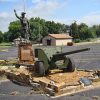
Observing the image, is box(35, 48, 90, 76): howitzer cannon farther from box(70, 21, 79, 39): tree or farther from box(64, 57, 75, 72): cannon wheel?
box(70, 21, 79, 39): tree

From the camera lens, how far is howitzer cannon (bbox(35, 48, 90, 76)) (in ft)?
54.3

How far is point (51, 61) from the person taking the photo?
16844mm

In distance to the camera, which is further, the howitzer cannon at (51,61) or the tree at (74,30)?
the tree at (74,30)

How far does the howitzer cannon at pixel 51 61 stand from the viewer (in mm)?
16559

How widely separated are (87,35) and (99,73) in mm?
96214

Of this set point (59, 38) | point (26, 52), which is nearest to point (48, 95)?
point (26, 52)

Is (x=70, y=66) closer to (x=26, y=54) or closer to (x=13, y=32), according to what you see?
(x=26, y=54)

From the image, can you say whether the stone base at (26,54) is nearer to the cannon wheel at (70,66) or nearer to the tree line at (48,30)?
the cannon wheel at (70,66)

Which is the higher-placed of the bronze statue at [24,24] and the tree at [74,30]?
the tree at [74,30]

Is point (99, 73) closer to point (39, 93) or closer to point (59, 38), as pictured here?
point (39, 93)

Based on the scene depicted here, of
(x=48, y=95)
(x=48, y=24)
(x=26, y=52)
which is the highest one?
(x=48, y=24)

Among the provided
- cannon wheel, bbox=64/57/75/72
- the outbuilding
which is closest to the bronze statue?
cannon wheel, bbox=64/57/75/72

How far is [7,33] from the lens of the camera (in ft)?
378

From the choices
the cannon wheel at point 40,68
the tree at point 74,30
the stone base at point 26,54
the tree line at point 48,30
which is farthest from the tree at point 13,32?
the cannon wheel at point 40,68
